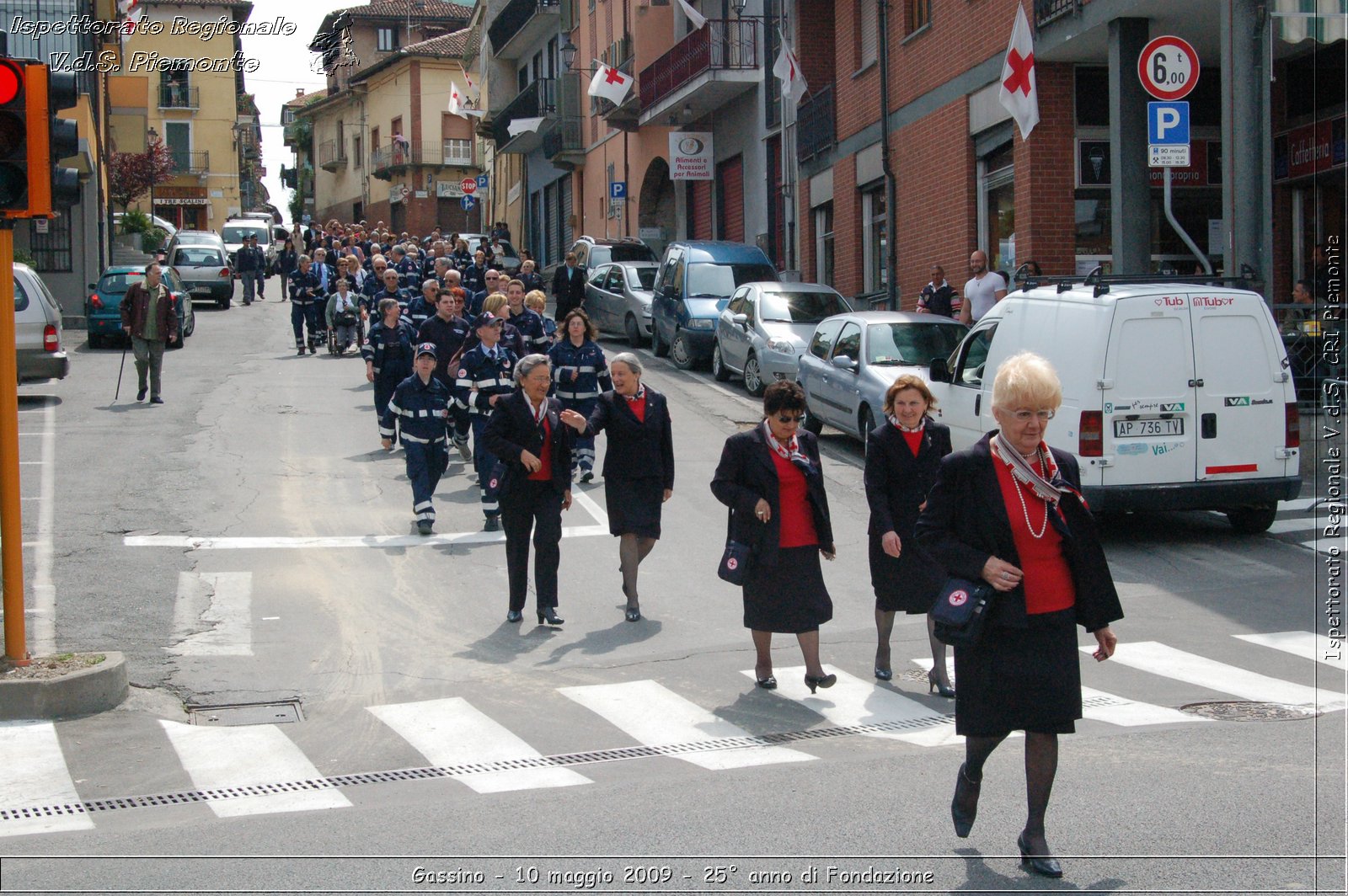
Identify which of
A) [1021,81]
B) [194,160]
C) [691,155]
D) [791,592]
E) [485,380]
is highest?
[194,160]

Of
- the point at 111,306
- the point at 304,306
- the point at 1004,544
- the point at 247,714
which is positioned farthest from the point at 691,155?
the point at 1004,544

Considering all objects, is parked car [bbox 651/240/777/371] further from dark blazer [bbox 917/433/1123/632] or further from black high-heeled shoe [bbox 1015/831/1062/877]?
black high-heeled shoe [bbox 1015/831/1062/877]

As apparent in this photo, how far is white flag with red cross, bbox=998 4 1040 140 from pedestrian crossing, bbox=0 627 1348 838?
1055 cm

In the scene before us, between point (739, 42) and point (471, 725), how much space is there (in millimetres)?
26137

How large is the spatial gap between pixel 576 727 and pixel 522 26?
4658 centimetres

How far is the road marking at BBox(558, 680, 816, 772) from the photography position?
22.5 feet

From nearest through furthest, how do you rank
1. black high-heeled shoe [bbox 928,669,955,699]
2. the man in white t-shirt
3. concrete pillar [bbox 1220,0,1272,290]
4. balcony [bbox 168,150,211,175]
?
1. black high-heeled shoe [bbox 928,669,955,699]
2. concrete pillar [bbox 1220,0,1272,290]
3. the man in white t-shirt
4. balcony [bbox 168,150,211,175]

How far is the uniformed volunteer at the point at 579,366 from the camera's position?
14.2m

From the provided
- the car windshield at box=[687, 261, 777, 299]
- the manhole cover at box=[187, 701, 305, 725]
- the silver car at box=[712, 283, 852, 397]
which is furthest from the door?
the car windshield at box=[687, 261, 777, 299]

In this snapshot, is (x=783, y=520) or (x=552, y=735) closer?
(x=552, y=735)

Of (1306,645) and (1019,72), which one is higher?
(1019,72)

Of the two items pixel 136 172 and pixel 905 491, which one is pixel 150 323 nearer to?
pixel 905 491

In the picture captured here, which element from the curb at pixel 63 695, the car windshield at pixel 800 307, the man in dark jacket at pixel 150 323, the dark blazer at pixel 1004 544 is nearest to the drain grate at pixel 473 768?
the curb at pixel 63 695

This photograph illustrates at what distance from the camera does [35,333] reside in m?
19.9
